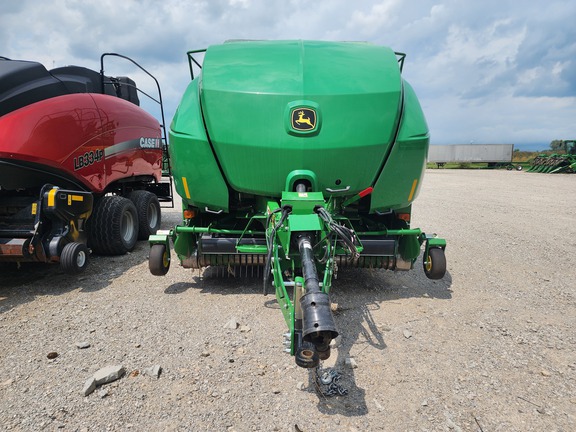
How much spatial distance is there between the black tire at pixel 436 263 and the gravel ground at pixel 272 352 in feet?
1.01

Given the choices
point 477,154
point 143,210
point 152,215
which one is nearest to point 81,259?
point 143,210

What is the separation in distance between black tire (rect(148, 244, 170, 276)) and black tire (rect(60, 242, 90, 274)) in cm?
83

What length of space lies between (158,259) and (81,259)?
97 centimetres

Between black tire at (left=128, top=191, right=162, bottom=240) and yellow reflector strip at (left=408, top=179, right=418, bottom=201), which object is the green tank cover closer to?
yellow reflector strip at (left=408, top=179, right=418, bottom=201)

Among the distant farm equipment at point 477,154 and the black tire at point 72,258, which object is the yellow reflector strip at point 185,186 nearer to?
the black tire at point 72,258

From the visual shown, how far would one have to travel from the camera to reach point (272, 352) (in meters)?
2.96

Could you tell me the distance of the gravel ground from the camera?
230 cm

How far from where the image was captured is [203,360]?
9.40ft

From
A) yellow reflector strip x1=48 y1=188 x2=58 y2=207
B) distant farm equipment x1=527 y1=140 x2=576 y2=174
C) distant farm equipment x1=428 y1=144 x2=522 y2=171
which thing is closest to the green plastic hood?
yellow reflector strip x1=48 y1=188 x2=58 y2=207

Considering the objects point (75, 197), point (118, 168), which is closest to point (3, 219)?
point (75, 197)

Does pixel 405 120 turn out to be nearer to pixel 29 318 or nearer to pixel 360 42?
pixel 360 42

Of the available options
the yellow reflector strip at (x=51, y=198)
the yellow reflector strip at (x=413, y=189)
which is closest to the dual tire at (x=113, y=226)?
the yellow reflector strip at (x=51, y=198)

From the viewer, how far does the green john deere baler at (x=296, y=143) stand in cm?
336

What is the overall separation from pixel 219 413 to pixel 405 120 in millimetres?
2723
